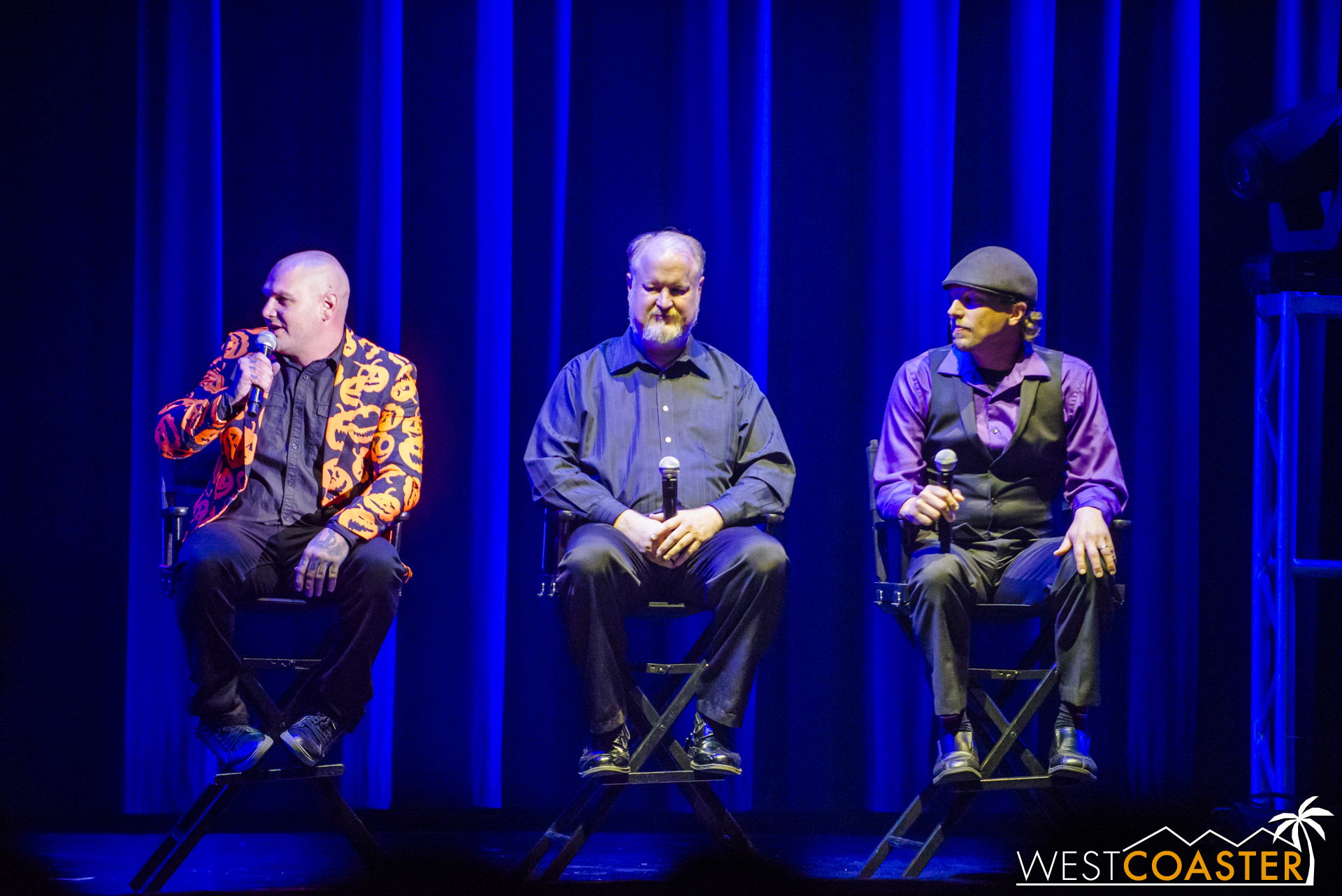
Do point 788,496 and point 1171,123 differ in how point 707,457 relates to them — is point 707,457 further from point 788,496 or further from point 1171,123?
point 1171,123

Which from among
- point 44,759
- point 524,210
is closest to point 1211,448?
point 524,210

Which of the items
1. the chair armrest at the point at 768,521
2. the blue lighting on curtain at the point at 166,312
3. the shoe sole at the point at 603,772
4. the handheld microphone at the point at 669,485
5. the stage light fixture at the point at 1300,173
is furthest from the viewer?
the blue lighting on curtain at the point at 166,312

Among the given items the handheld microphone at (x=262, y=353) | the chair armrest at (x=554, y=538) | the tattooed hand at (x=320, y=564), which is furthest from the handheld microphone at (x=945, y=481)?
the handheld microphone at (x=262, y=353)

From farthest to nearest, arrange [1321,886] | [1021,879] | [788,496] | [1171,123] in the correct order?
[1171,123] → [788,496] → [1021,879] → [1321,886]

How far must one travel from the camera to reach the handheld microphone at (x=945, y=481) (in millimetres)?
2758

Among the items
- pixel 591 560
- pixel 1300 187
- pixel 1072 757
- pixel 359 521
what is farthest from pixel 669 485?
pixel 1300 187

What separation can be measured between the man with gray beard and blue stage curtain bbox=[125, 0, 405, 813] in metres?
0.82

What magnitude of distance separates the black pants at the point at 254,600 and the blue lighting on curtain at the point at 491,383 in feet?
2.22

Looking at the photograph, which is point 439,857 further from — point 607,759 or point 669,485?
point 669,485

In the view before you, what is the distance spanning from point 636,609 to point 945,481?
0.79 metres

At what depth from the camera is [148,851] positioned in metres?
3.19

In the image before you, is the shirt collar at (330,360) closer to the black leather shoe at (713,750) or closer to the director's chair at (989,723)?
the black leather shoe at (713,750)

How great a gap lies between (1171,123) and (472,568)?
2.57 meters

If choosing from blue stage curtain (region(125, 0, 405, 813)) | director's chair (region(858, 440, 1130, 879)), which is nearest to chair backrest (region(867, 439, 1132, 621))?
director's chair (region(858, 440, 1130, 879))
